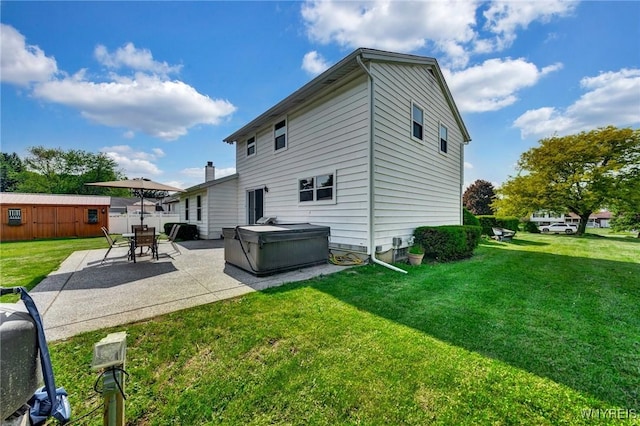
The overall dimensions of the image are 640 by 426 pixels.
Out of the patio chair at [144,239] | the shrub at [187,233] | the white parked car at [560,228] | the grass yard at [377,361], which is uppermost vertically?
the patio chair at [144,239]

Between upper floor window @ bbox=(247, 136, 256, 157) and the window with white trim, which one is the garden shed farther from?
the window with white trim

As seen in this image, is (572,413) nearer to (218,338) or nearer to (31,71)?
(218,338)

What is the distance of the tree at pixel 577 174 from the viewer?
671 inches

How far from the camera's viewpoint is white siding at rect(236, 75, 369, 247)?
6.66 m

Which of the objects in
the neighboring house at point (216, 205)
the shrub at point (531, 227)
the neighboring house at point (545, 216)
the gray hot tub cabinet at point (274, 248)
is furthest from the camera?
the shrub at point (531, 227)

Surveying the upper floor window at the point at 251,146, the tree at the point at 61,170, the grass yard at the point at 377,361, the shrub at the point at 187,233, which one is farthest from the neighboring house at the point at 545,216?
the tree at the point at 61,170

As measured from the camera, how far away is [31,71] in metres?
7.50

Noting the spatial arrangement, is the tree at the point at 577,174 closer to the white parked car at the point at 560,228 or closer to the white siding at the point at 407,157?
the white parked car at the point at 560,228

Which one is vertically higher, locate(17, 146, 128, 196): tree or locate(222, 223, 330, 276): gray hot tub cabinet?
locate(17, 146, 128, 196): tree

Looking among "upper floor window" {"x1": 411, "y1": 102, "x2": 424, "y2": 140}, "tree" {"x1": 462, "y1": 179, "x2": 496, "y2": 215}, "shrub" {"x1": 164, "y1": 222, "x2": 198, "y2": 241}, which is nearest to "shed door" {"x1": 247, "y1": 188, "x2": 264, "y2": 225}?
"shrub" {"x1": 164, "y1": 222, "x2": 198, "y2": 241}

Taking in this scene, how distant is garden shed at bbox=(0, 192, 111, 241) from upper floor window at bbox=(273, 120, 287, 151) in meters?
14.5

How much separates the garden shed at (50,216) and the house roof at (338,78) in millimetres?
12743

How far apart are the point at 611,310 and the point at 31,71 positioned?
14.9 meters

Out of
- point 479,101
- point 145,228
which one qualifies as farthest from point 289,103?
point 479,101
